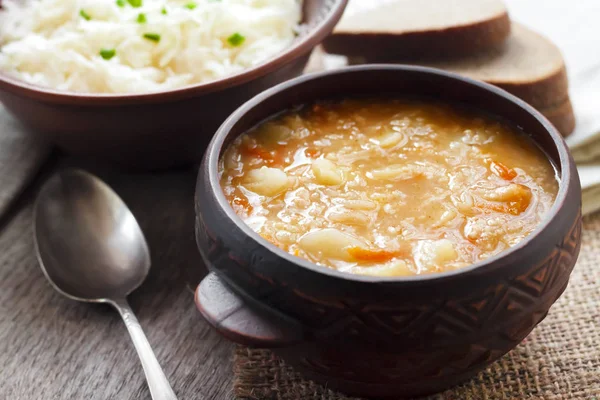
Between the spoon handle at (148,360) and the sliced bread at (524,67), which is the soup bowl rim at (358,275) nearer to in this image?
the spoon handle at (148,360)

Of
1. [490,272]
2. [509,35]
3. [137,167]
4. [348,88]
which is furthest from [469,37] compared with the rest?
[490,272]

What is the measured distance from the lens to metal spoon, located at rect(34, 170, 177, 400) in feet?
7.27

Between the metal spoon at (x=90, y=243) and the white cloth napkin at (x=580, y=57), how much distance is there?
4.33 ft

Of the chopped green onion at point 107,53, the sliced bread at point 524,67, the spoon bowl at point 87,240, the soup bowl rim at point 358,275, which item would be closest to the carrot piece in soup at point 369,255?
Answer: the soup bowl rim at point 358,275

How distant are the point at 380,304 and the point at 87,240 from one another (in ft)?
4.06

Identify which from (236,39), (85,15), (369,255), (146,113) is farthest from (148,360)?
(85,15)

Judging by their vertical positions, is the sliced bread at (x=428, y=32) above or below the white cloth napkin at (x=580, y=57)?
above

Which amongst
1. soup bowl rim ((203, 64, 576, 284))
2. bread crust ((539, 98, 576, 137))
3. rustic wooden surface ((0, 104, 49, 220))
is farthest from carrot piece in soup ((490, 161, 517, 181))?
→ rustic wooden surface ((0, 104, 49, 220))

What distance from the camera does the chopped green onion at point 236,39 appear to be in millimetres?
2725

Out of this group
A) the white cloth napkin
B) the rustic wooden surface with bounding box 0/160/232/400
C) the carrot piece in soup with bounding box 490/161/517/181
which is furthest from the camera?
the white cloth napkin

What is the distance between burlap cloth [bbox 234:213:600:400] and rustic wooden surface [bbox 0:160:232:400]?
0.34ft

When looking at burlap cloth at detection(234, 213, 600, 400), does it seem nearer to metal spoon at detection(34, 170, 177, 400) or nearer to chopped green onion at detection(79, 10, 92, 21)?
metal spoon at detection(34, 170, 177, 400)

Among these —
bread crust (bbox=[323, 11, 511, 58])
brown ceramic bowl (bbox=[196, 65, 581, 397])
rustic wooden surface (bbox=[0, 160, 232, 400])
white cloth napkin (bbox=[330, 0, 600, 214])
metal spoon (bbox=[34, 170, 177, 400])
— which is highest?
brown ceramic bowl (bbox=[196, 65, 581, 397])

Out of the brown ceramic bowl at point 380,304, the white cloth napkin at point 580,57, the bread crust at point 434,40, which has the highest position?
the brown ceramic bowl at point 380,304
